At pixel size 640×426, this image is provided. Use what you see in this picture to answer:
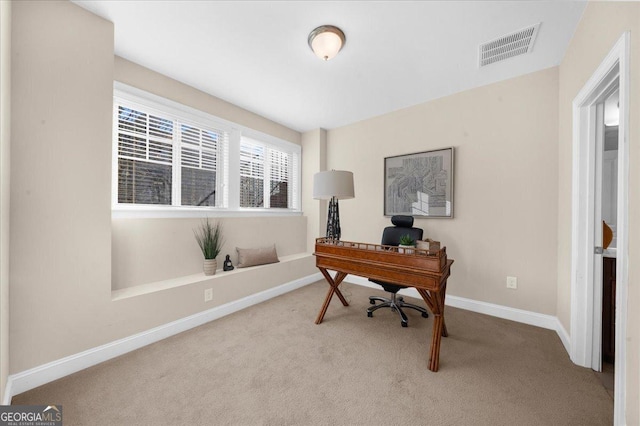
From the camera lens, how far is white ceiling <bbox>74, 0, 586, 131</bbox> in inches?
65.8

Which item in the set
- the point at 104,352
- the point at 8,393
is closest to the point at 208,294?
the point at 104,352

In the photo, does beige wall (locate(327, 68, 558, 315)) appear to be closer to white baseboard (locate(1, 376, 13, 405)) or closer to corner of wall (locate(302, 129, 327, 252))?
corner of wall (locate(302, 129, 327, 252))

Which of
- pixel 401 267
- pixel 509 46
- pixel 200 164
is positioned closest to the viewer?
pixel 401 267

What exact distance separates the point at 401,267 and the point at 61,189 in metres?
2.58

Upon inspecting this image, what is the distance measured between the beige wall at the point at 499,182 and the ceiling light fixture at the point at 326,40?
5.55ft

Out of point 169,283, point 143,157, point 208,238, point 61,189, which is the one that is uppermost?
point 143,157

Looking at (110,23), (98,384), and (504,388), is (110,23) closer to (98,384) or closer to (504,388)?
(98,384)

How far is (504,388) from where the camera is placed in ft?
5.02

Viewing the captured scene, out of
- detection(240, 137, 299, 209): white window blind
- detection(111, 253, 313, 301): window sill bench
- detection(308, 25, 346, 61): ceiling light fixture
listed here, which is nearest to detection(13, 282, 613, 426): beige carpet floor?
detection(111, 253, 313, 301): window sill bench

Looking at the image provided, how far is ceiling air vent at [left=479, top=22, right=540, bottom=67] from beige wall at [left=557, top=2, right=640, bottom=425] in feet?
0.92

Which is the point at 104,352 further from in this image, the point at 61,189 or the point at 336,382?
the point at 336,382

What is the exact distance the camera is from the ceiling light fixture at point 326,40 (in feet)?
6.00

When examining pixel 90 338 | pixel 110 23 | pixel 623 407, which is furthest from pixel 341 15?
pixel 90 338

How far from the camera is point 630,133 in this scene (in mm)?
1098
